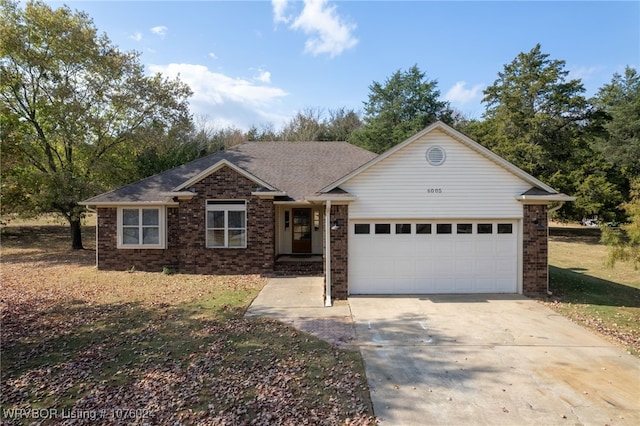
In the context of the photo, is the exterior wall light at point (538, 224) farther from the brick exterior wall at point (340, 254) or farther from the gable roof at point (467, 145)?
the brick exterior wall at point (340, 254)

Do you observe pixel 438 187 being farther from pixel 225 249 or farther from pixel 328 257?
pixel 225 249

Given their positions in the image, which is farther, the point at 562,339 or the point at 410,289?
the point at 410,289

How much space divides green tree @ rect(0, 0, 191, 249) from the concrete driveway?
17.7 meters

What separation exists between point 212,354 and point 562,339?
6.72m

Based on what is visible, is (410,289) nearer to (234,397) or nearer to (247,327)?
(247,327)

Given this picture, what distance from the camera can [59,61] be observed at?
18.8 metres

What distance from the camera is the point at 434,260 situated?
10.4 m

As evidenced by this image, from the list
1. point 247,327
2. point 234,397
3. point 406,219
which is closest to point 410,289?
point 406,219

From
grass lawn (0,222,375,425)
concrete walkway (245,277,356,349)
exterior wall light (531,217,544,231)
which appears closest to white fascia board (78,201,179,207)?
grass lawn (0,222,375,425)

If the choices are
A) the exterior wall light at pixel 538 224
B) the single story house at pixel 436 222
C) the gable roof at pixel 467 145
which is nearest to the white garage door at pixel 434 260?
the single story house at pixel 436 222

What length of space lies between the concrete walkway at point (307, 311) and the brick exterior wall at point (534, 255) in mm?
5387

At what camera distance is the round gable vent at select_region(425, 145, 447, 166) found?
10.2 meters

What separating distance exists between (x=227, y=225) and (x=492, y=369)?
33.5ft

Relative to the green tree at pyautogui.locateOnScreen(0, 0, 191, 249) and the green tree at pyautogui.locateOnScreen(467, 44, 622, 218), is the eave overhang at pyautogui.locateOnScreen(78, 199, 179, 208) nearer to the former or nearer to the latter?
the green tree at pyautogui.locateOnScreen(0, 0, 191, 249)
